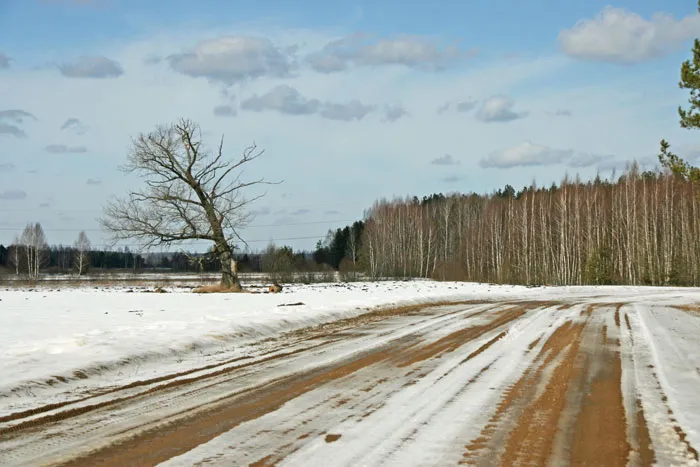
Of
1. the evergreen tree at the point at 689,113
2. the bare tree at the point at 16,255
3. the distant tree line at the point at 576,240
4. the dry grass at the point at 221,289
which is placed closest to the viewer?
the evergreen tree at the point at 689,113

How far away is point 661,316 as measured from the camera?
1831 cm

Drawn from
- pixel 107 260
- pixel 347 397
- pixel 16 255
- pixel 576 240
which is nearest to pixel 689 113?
pixel 347 397

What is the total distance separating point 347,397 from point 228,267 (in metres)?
27.9

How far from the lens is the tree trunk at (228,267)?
109 ft

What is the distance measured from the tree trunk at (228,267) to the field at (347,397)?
20.0 meters

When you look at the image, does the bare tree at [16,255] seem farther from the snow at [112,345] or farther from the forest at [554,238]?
the snow at [112,345]

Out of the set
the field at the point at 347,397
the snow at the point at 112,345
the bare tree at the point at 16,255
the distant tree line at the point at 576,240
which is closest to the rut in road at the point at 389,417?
the field at the point at 347,397

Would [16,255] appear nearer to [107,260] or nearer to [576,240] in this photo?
[107,260]

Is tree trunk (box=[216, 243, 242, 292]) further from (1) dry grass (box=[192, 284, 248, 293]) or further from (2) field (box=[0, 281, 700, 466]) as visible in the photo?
(2) field (box=[0, 281, 700, 466])

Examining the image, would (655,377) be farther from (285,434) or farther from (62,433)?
(62,433)

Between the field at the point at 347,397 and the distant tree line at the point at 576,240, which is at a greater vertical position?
the distant tree line at the point at 576,240

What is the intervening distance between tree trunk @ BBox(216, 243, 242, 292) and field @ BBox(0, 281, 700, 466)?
20.0 m

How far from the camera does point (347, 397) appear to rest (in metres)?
6.67

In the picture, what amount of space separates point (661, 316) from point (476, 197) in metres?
84.8
